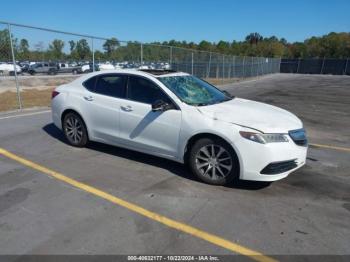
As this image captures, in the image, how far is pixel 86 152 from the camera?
20.1 ft

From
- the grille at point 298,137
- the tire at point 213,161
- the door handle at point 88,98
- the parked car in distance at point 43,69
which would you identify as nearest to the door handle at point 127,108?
the door handle at point 88,98

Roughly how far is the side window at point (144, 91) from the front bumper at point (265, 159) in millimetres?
1391

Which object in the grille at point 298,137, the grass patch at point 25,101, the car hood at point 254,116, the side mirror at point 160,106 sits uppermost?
the side mirror at point 160,106

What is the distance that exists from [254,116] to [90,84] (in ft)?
9.99

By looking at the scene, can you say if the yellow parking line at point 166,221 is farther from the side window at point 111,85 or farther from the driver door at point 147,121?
the side window at point 111,85

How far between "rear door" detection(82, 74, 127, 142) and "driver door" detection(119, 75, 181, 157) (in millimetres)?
157

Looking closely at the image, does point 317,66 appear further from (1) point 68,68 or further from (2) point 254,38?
(2) point 254,38

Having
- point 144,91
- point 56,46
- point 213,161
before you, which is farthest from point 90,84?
point 56,46

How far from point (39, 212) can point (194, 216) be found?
1739 mm

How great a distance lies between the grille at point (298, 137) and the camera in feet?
14.9

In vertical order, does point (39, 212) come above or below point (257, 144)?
below

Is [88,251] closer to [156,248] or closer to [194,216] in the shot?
[156,248]

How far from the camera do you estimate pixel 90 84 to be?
20.2 feet

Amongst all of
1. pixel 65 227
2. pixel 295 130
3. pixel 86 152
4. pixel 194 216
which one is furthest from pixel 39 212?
pixel 295 130
